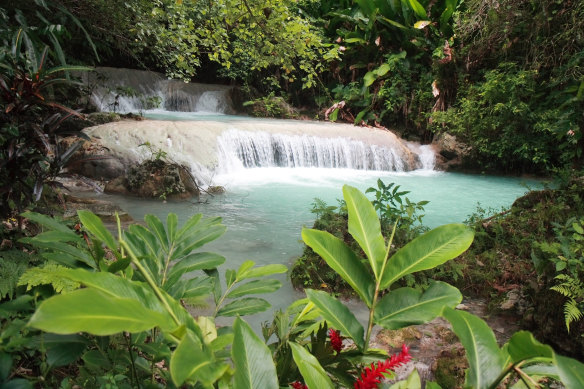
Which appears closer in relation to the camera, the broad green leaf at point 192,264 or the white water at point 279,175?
the broad green leaf at point 192,264

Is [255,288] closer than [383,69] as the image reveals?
Yes

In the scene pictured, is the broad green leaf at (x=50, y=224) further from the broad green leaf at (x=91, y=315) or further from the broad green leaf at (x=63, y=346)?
the broad green leaf at (x=91, y=315)

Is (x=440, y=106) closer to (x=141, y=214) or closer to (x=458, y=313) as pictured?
(x=141, y=214)

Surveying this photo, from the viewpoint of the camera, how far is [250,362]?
55 cm

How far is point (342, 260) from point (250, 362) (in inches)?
11.1

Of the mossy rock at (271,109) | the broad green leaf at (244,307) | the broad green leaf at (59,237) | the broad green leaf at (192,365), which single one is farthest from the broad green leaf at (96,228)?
the mossy rock at (271,109)

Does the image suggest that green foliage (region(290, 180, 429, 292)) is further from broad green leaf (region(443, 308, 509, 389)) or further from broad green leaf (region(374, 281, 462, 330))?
broad green leaf (region(443, 308, 509, 389))

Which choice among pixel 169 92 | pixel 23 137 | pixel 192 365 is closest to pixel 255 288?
pixel 192 365

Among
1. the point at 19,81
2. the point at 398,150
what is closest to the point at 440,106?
the point at 398,150

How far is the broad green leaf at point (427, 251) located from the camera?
0.70 m

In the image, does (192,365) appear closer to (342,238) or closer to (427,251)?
(427,251)

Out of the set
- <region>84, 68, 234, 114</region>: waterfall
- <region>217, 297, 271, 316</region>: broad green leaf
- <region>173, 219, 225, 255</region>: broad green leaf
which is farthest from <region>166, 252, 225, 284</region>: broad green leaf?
<region>84, 68, 234, 114</region>: waterfall

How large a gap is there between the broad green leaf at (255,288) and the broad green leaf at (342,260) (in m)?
0.23

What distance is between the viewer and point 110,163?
290 inches
